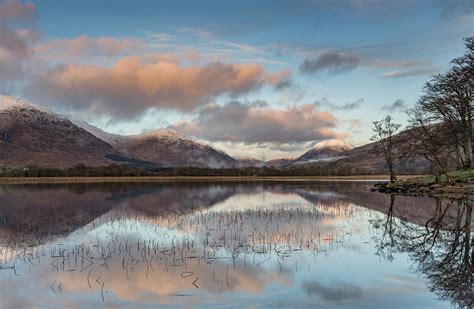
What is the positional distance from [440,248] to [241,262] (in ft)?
→ 30.2

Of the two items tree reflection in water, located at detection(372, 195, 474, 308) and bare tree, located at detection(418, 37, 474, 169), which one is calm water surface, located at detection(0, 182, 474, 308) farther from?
bare tree, located at detection(418, 37, 474, 169)

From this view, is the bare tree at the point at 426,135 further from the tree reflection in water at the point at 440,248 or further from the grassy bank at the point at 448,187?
the tree reflection in water at the point at 440,248

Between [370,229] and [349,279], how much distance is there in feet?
46.6

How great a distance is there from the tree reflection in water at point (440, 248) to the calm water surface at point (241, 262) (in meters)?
0.05

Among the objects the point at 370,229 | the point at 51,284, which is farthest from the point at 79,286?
the point at 370,229

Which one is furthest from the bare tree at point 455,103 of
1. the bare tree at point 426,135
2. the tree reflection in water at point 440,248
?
the tree reflection in water at point 440,248

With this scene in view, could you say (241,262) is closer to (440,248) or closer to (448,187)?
(440,248)

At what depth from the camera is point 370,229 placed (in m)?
29.5

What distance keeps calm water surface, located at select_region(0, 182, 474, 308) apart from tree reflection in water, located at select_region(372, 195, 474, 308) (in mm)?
48

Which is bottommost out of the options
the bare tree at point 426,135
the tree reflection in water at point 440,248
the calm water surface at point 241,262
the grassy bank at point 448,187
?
the calm water surface at point 241,262

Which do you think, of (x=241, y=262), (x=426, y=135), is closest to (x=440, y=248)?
(x=241, y=262)

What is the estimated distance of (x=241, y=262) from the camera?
19172 mm

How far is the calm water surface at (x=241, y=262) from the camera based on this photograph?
1386cm

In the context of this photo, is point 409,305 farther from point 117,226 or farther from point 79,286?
point 117,226
